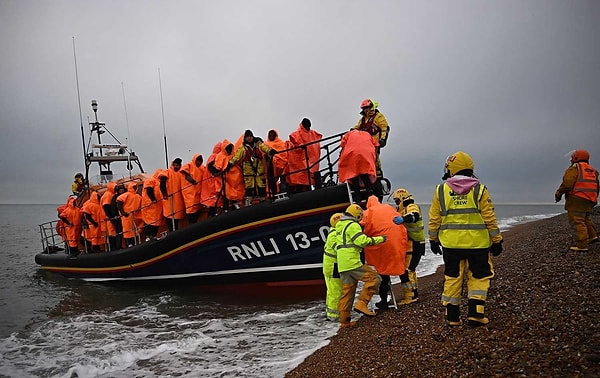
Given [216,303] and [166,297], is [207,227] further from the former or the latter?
[166,297]

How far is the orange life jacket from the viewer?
557 cm

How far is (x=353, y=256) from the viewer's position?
4.60 m

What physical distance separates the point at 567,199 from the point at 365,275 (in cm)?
362

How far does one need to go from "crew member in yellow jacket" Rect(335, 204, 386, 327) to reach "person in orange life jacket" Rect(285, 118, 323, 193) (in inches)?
78.6

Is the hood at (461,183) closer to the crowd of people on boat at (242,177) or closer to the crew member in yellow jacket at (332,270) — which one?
the crew member in yellow jacket at (332,270)

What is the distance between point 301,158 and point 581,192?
4359mm

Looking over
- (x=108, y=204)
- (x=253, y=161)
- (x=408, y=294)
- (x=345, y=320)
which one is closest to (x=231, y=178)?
(x=253, y=161)

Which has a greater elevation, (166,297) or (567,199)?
(567,199)

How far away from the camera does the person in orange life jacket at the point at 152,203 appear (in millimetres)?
7824

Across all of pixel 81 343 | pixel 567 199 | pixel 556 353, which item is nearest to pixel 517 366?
pixel 556 353

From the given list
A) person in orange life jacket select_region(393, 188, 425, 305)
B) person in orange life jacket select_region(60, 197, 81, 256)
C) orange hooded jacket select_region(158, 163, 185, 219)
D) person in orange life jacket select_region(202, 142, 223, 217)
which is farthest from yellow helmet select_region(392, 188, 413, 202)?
person in orange life jacket select_region(60, 197, 81, 256)

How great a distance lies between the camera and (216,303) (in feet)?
23.6

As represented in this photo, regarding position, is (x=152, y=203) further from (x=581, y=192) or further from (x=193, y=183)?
(x=581, y=192)

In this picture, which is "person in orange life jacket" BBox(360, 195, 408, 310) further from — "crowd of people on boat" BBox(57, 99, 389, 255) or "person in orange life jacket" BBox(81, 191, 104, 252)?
"person in orange life jacket" BBox(81, 191, 104, 252)
